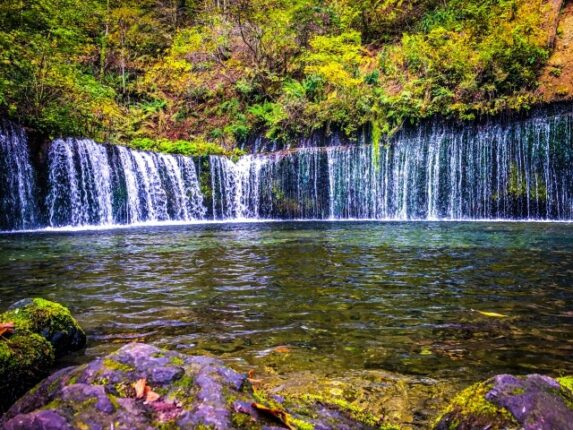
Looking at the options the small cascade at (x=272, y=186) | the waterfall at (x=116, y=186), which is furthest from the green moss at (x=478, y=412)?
the small cascade at (x=272, y=186)

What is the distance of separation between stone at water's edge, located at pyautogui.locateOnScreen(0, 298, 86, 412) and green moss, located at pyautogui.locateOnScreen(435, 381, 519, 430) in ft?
7.90

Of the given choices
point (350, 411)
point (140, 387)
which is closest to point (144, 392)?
point (140, 387)

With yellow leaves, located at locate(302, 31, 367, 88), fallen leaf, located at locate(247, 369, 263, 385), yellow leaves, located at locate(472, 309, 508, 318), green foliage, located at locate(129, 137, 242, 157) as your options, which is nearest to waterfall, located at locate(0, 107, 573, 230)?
green foliage, located at locate(129, 137, 242, 157)

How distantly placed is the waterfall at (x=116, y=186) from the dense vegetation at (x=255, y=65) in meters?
1.37

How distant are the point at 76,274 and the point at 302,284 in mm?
3678

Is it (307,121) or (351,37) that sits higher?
(351,37)

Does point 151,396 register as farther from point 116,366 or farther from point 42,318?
point 42,318

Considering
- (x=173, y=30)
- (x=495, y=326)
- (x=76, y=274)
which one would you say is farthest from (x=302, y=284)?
(x=173, y=30)

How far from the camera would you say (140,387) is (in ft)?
6.80

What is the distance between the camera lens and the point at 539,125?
18109 millimetres

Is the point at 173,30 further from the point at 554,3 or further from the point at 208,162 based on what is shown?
the point at 554,3

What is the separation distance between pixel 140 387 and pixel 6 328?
61.1 inches

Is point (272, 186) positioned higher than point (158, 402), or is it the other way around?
point (272, 186)

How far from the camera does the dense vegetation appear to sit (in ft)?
62.2
